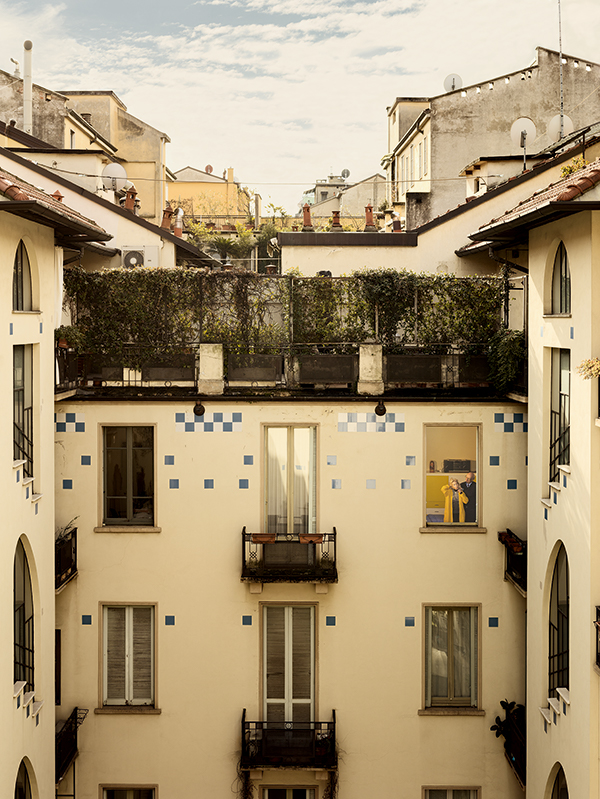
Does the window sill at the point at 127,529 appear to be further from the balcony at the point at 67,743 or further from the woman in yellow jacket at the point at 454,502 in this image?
the woman in yellow jacket at the point at 454,502

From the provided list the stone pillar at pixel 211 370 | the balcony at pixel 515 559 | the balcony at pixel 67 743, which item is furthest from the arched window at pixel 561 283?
the balcony at pixel 67 743

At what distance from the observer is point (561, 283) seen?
1205 centimetres

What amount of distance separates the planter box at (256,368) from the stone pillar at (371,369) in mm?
1451

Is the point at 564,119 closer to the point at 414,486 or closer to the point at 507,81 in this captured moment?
the point at 507,81

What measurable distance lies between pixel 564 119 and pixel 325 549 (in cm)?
1278

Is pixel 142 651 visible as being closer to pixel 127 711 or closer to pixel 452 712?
pixel 127 711

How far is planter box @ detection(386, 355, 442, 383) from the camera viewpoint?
14625 mm

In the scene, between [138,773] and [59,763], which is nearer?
[59,763]

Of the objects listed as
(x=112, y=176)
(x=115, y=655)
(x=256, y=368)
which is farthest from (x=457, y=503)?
(x=112, y=176)

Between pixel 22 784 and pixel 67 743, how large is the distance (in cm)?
Result: 199

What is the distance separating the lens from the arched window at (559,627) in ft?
39.6

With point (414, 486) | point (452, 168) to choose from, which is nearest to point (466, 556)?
point (414, 486)

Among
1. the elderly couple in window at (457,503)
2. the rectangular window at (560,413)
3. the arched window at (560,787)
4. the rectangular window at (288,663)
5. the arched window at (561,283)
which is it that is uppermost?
the arched window at (561,283)

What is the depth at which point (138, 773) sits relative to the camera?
47.8 ft
